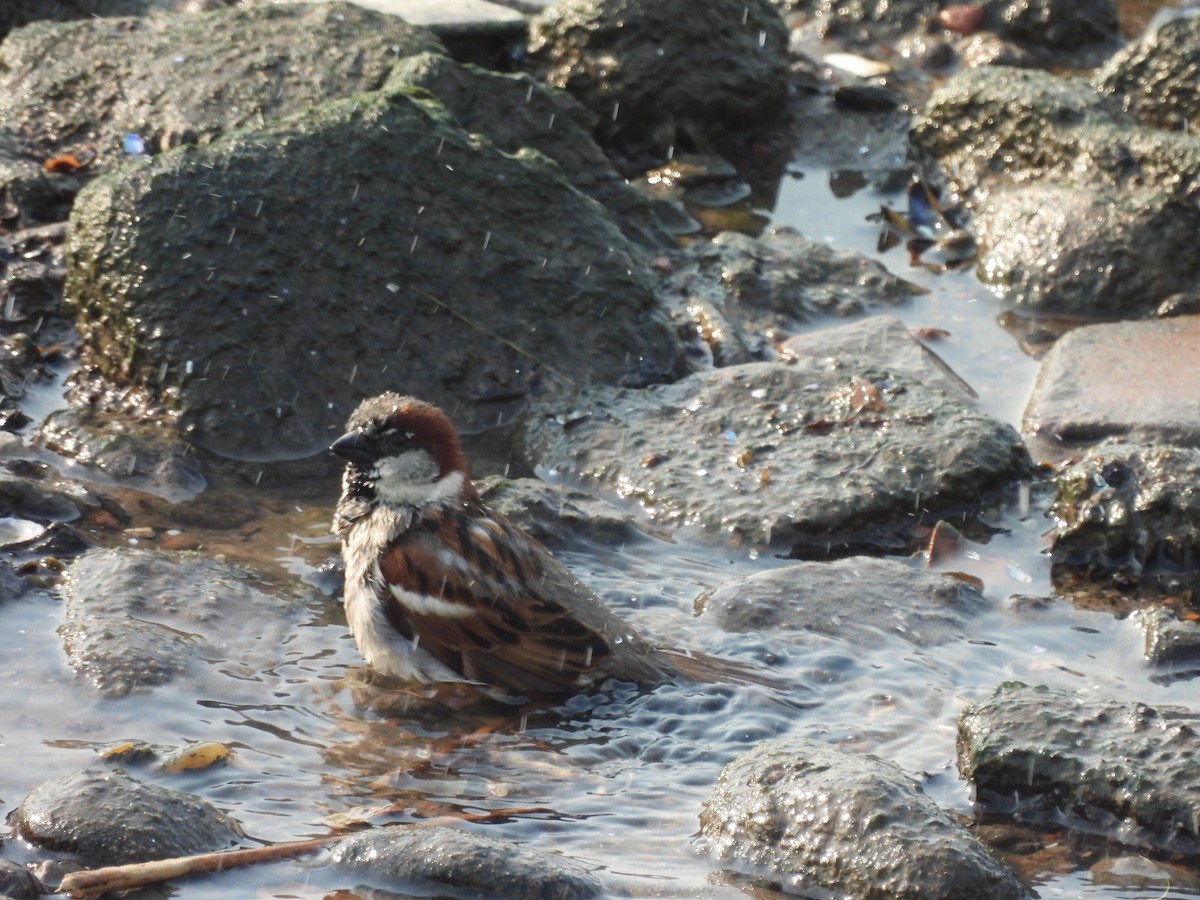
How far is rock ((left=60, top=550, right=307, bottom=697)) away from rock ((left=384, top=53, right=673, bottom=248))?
129 inches

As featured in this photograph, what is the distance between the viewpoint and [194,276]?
20.6 feet

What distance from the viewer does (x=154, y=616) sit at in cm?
493

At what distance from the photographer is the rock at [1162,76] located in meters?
9.20

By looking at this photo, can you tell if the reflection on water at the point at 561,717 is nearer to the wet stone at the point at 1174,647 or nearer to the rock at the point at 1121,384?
the wet stone at the point at 1174,647

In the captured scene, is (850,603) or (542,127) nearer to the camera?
(850,603)

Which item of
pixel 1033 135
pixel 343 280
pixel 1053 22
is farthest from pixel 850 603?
pixel 1053 22

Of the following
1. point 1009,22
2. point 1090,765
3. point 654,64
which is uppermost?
point 1009,22

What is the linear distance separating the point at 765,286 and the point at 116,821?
4.60m

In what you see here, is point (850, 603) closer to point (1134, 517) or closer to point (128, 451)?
point (1134, 517)

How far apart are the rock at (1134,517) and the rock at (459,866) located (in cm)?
268

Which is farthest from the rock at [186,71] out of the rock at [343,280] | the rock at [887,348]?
the rock at [887,348]

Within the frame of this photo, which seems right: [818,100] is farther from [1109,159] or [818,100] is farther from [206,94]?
[206,94]

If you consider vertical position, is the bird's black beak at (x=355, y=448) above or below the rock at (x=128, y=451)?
above

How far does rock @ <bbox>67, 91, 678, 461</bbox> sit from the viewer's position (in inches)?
246
